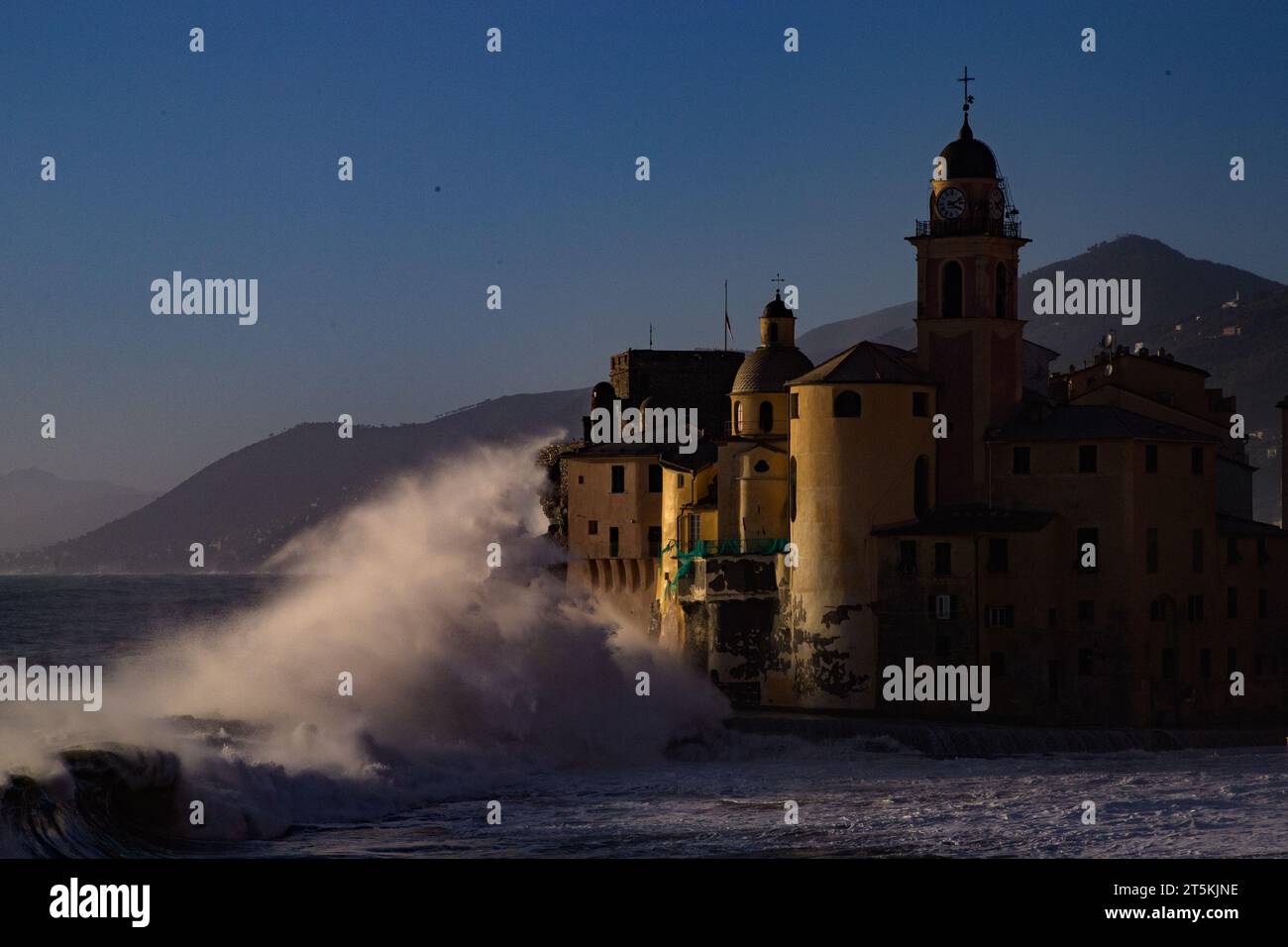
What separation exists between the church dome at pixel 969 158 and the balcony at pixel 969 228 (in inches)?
63.5

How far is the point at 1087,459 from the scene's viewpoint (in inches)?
3007

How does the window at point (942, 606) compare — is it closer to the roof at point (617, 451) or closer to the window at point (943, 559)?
the window at point (943, 559)

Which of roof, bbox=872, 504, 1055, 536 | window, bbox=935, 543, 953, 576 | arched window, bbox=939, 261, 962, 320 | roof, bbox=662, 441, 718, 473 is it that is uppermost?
arched window, bbox=939, 261, 962, 320

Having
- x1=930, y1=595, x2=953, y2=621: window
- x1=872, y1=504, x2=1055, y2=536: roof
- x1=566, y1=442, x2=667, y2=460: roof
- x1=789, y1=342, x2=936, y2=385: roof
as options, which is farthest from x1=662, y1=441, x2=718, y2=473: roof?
x1=930, y1=595, x2=953, y2=621: window

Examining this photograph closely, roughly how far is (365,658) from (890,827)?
24.8 meters

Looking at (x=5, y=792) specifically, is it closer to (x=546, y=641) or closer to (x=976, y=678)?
(x=546, y=641)

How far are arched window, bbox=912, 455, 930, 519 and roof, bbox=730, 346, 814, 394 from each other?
7828 mm

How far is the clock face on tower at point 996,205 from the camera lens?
262ft

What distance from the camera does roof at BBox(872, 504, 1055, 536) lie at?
249 ft

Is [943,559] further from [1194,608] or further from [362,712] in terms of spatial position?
[362,712]

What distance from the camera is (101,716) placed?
2901 inches

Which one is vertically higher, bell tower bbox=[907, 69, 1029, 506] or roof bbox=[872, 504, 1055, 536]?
bell tower bbox=[907, 69, 1029, 506]

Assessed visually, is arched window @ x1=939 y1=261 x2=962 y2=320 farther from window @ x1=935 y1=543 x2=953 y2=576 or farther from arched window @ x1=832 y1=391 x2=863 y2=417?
window @ x1=935 y1=543 x2=953 y2=576
